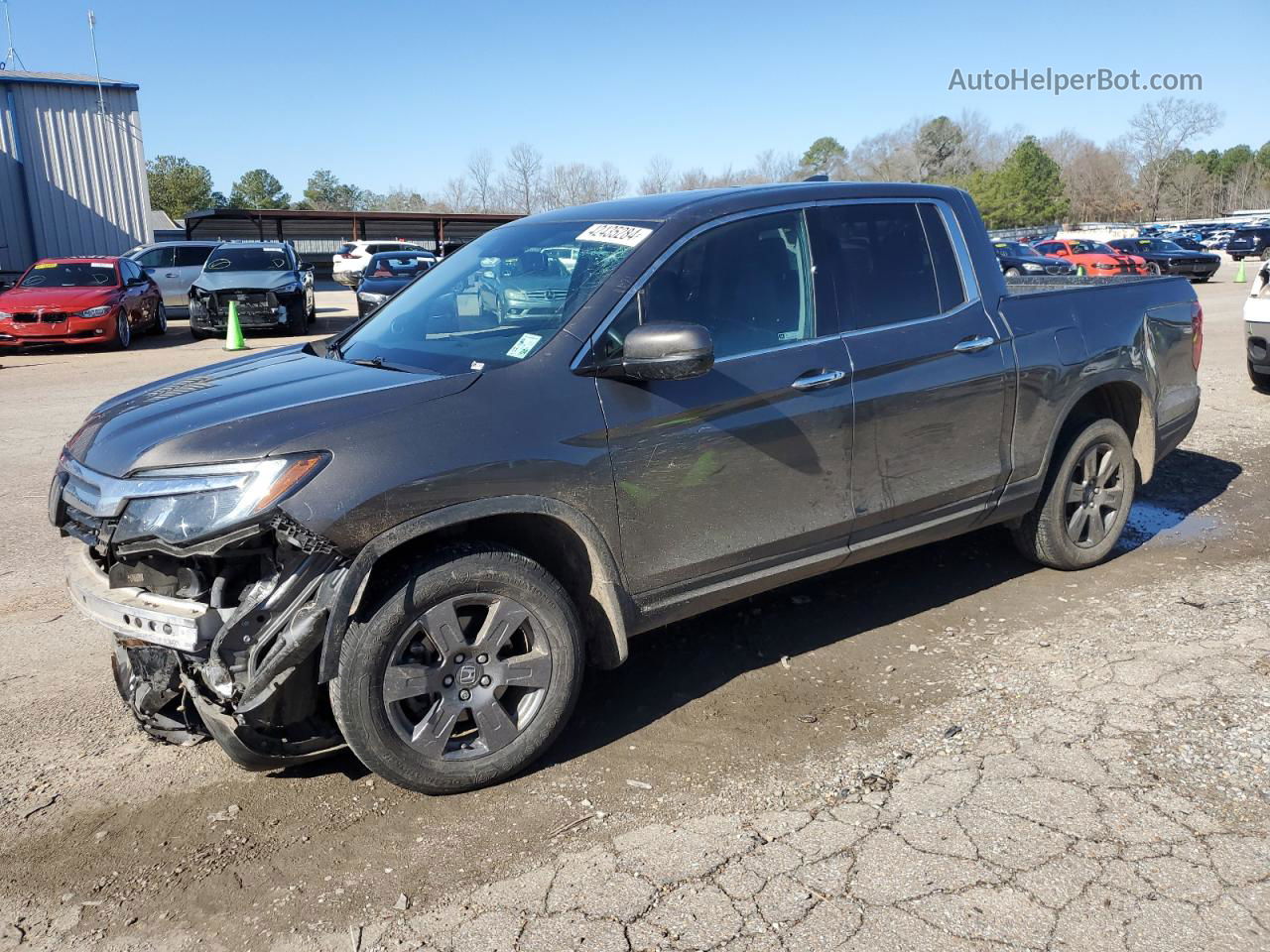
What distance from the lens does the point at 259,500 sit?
9.67ft

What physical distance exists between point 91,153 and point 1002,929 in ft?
106

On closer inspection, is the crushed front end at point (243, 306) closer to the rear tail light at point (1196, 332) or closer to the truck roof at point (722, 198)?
the truck roof at point (722, 198)

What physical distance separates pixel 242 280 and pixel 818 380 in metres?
16.4

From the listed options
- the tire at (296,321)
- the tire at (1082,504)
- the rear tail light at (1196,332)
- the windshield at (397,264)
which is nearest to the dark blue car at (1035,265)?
the windshield at (397,264)

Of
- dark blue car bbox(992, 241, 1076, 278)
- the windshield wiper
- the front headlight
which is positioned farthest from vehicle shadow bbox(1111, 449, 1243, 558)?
dark blue car bbox(992, 241, 1076, 278)

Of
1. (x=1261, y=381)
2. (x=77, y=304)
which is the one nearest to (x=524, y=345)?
(x=1261, y=381)

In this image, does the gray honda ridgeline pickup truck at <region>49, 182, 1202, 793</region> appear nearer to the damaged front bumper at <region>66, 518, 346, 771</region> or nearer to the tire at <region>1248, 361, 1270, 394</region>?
the damaged front bumper at <region>66, 518, 346, 771</region>

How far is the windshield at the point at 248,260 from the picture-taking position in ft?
61.6

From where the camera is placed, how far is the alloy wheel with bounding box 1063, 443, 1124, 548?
518 centimetres

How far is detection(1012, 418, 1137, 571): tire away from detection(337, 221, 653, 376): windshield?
2.59 metres

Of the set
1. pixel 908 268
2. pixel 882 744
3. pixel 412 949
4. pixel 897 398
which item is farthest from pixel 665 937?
pixel 908 268

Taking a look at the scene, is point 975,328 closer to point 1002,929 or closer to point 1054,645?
point 1054,645

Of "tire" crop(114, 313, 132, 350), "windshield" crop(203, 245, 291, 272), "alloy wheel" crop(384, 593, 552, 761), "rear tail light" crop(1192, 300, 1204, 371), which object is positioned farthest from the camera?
"windshield" crop(203, 245, 291, 272)

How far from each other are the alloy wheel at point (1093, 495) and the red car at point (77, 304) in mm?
15894
